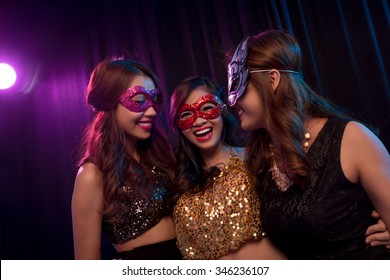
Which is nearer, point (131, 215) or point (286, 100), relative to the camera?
point (286, 100)

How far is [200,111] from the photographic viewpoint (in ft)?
5.71

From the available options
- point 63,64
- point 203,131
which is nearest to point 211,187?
point 203,131

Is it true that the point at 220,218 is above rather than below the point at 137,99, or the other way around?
below

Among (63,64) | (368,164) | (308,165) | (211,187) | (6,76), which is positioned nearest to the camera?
(368,164)

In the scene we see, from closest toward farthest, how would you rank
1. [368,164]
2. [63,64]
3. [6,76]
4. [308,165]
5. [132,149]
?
1. [368,164]
2. [308,165]
3. [132,149]
4. [6,76]
5. [63,64]

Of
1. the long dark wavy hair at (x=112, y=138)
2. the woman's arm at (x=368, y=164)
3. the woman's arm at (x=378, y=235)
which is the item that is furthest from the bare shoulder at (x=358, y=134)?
the long dark wavy hair at (x=112, y=138)

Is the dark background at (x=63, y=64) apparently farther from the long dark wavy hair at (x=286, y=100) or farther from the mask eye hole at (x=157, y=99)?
the long dark wavy hair at (x=286, y=100)

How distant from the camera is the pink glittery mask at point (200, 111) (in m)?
1.73

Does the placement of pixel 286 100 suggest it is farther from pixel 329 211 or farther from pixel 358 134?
pixel 329 211

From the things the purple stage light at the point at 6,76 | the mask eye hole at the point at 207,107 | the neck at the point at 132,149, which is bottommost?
the neck at the point at 132,149

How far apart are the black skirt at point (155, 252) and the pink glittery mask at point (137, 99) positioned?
687 mm

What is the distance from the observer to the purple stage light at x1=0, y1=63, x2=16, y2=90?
273 cm

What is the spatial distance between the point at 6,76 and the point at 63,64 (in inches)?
18.1
